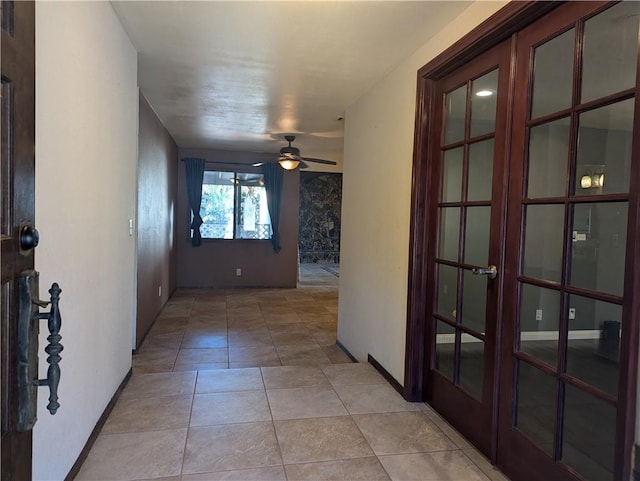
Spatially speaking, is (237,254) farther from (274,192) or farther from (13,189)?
(13,189)

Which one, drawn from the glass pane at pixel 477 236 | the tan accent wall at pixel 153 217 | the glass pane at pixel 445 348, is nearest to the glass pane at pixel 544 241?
the glass pane at pixel 477 236

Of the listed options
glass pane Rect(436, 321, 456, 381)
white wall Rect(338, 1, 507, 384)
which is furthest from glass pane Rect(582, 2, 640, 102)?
glass pane Rect(436, 321, 456, 381)

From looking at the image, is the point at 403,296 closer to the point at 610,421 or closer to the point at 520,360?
the point at 520,360

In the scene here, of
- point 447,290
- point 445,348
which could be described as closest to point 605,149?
point 447,290

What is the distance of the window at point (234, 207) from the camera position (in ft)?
23.6

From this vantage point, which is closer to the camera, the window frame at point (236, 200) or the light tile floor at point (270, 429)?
the light tile floor at point (270, 429)

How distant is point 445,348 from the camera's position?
7.90 ft

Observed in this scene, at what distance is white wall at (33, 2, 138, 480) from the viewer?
142cm

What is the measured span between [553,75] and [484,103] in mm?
443

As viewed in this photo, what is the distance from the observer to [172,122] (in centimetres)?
495

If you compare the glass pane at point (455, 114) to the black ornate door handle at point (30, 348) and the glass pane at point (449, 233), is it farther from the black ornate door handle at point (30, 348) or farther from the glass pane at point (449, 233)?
A: the black ornate door handle at point (30, 348)

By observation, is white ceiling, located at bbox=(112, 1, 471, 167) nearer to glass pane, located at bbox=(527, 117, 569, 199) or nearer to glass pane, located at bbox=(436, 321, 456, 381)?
glass pane, located at bbox=(527, 117, 569, 199)

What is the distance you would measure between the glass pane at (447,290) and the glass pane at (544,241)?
21.5 inches

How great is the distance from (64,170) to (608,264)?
79.6 inches
